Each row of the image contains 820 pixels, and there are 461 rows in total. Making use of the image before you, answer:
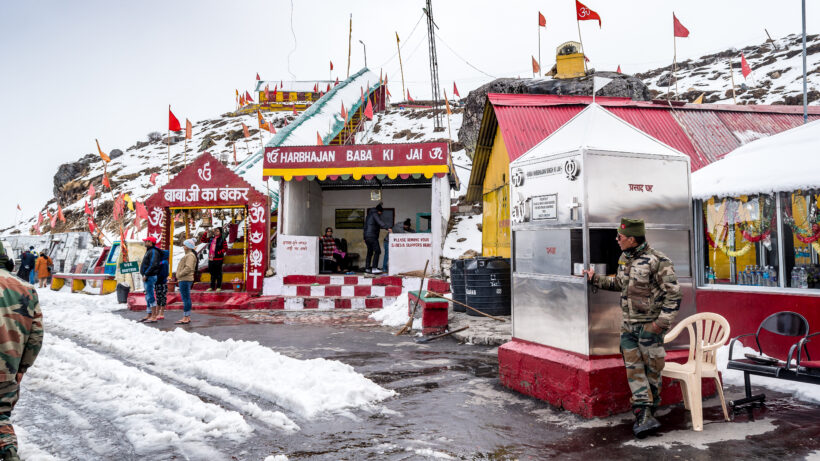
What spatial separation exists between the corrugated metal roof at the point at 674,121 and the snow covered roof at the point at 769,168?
13.8 ft

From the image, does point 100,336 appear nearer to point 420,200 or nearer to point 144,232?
point 420,200

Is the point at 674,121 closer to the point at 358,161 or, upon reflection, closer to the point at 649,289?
the point at 358,161

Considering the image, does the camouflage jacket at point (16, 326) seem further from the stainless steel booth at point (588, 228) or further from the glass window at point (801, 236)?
the glass window at point (801, 236)

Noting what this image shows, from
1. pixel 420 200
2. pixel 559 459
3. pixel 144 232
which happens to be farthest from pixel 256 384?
pixel 144 232

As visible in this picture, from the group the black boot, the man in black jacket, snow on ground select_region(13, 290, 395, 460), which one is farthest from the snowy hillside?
snow on ground select_region(13, 290, 395, 460)

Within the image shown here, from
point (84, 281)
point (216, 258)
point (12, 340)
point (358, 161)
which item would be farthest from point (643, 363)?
point (84, 281)

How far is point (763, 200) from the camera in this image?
23.9 ft

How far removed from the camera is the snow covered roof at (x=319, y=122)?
20381 mm

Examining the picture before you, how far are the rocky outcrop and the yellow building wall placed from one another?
31.2ft

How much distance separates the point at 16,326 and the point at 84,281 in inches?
764

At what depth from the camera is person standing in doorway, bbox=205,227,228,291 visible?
14.5 meters

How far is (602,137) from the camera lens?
16.7ft

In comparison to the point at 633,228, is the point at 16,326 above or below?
below

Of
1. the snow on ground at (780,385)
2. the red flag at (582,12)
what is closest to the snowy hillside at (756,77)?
the red flag at (582,12)
